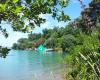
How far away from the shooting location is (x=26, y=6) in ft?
12.7

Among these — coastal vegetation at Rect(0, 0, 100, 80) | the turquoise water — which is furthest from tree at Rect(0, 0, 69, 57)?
the turquoise water

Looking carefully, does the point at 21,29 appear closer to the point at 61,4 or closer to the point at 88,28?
the point at 61,4

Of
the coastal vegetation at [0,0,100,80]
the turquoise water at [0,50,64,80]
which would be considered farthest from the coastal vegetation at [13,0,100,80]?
the turquoise water at [0,50,64,80]

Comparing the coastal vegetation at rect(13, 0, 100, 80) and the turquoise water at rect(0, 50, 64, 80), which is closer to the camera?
the coastal vegetation at rect(13, 0, 100, 80)

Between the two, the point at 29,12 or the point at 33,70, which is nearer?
the point at 29,12

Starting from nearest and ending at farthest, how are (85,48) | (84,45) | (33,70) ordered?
(85,48)
(84,45)
(33,70)

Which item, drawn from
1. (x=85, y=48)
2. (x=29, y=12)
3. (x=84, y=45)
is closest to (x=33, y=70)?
(x=84, y=45)

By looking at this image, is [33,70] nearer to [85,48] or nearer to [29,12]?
[85,48]

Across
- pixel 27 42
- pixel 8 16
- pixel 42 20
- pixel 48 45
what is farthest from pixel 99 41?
pixel 27 42

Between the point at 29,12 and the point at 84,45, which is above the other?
the point at 29,12

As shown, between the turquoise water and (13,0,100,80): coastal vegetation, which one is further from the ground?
(13,0,100,80): coastal vegetation

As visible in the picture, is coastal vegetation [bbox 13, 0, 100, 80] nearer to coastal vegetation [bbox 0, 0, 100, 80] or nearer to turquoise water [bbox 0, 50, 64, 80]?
coastal vegetation [bbox 0, 0, 100, 80]

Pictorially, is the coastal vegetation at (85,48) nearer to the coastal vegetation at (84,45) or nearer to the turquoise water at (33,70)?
the coastal vegetation at (84,45)

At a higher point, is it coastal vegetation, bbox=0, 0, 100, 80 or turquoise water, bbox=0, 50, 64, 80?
coastal vegetation, bbox=0, 0, 100, 80
